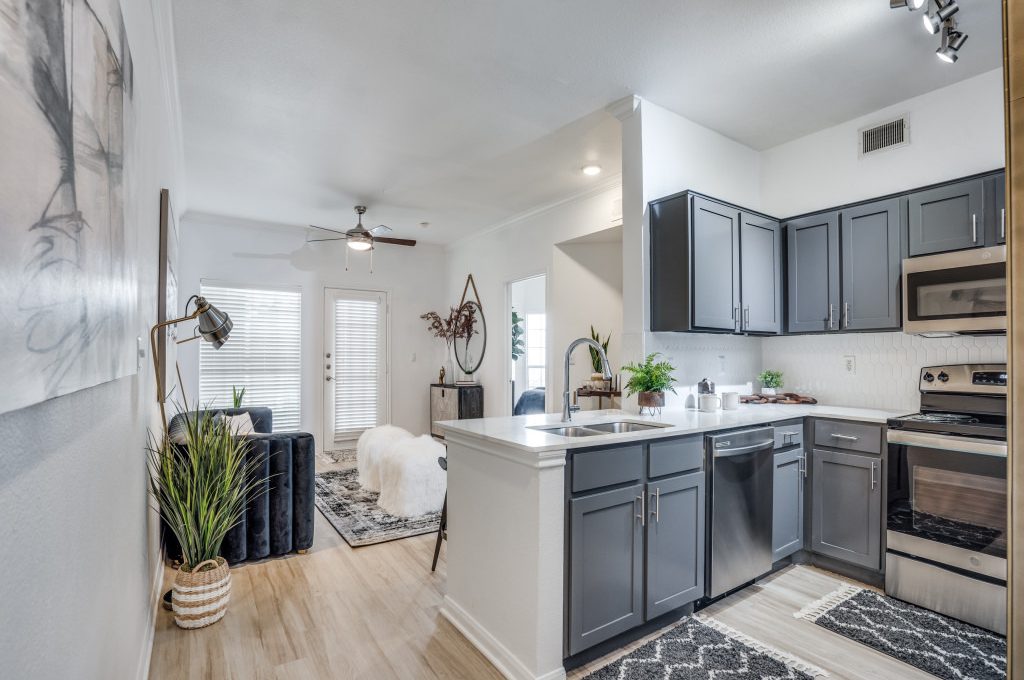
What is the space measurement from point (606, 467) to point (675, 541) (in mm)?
592

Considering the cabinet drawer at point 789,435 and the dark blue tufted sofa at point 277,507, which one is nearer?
the cabinet drawer at point 789,435

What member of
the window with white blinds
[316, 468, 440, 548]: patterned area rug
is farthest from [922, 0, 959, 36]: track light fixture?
the window with white blinds

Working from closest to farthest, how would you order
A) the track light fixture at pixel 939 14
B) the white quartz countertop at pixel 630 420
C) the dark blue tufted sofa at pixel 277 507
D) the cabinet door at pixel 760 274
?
the white quartz countertop at pixel 630 420 < the track light fixture at pixel 939 14 < the dark blue tufted sofa at pixel 277 507 < the cabinet door at pixel 760 274

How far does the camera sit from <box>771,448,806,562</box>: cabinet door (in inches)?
116

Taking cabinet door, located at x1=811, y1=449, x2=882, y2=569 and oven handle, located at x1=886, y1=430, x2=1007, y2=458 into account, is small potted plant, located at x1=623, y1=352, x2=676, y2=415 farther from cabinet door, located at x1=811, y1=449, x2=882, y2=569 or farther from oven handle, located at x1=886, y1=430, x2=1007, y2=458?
oven handle, located at x1=886, y1=430, x2=1007, y2=458

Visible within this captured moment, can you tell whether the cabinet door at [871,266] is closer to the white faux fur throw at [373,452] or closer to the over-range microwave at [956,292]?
the over-range microwave at [956,292]

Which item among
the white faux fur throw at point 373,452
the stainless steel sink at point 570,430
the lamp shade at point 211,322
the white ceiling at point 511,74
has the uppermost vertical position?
the white ceiling at point 511,74

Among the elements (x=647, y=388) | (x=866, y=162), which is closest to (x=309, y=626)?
(x=647, y=388)

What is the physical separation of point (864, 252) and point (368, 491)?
13.8 ft

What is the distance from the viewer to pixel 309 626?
245 cm

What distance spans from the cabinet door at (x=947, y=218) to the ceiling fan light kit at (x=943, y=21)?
0.78 meters

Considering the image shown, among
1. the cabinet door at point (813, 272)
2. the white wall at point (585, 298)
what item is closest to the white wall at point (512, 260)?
the white wall at point (585, 298)

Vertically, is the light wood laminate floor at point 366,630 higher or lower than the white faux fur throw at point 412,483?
lower

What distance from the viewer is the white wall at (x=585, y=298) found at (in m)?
5.24
